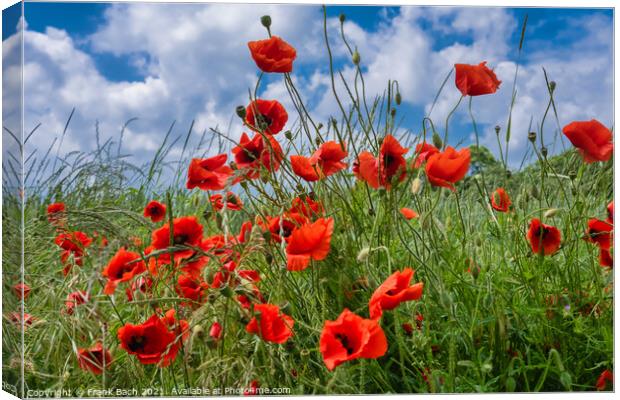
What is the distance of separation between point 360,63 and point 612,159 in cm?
64

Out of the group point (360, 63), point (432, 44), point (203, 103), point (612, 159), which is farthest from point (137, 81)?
point (612, 159)

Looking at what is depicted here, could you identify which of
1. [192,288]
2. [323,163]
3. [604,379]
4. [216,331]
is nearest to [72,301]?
[192,288]

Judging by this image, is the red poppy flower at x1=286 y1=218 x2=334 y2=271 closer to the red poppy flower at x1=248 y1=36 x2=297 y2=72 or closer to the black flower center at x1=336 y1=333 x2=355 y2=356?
the black flower center at x1=336 y1=333 x2=355 y2=356

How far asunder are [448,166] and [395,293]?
0.26m

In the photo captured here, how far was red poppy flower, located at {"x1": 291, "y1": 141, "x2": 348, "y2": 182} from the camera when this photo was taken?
1.54 meters

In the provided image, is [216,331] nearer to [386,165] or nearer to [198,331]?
[198,331]

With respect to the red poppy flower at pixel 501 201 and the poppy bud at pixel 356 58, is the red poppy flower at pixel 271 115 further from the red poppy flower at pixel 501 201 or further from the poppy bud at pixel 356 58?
the red poppy flower at pixel 501 201

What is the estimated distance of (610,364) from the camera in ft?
5.33

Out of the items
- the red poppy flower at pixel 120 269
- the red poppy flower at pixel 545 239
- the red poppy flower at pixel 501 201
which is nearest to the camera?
the red poppy flower at pixel 120 269

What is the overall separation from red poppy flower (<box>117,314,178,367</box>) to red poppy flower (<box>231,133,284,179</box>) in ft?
1.22

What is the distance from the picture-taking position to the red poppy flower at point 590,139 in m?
1.62

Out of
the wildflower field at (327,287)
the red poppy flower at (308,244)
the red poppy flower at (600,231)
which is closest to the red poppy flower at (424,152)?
the wildflower field at (327,287)

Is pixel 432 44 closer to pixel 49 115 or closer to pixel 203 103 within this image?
pixel 203 103

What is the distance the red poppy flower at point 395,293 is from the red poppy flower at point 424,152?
0.38 meters
